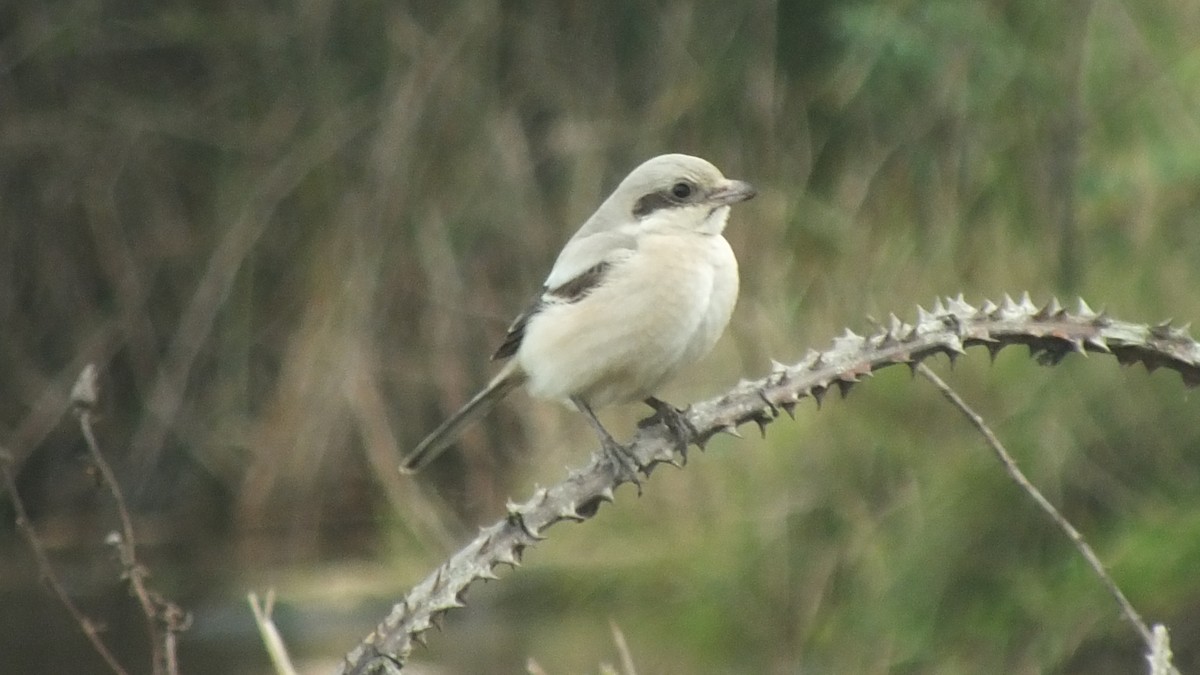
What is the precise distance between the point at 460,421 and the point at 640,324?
49 centimetres

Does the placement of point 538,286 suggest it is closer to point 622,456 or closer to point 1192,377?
point 622,456

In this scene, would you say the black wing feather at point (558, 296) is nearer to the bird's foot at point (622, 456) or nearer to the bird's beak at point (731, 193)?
the bird's beak at point (731, 193)

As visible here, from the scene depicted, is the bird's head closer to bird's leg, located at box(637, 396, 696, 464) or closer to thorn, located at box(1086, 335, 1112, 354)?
bird's leg, located at box(637, 396, 696, 464)

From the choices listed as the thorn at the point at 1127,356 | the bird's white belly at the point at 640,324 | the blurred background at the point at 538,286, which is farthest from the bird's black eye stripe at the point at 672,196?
the blurred background at the point at 538,286

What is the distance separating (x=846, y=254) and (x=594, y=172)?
82.1 inches

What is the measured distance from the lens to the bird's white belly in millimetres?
3777

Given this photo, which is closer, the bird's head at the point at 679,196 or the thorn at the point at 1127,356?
the thorn at the point at 1127,356

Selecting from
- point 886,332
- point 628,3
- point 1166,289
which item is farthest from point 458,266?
point 886,332

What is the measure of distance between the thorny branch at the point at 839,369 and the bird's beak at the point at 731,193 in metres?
1.57

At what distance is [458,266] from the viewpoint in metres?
9.49

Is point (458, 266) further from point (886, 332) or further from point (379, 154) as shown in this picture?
point (886, 332)

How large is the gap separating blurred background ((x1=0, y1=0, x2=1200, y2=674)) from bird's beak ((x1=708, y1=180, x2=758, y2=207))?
6.98 feet

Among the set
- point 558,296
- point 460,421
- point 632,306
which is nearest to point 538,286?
point 558,296

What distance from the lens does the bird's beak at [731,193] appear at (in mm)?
4023
